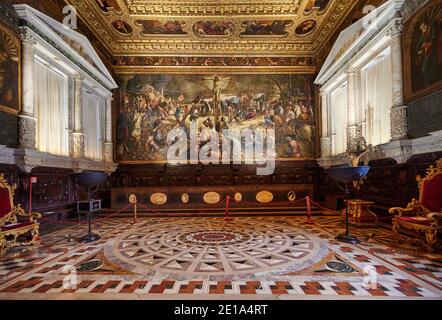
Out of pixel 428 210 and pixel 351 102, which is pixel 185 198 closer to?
pixel 351 102

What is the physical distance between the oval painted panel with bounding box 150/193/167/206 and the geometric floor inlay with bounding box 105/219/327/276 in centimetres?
280

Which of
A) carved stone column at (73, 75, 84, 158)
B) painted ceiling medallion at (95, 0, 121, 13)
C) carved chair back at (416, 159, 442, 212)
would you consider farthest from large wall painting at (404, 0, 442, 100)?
carved stone column at (73, 75, 84, 158)

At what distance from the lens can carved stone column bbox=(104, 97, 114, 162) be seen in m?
10.6

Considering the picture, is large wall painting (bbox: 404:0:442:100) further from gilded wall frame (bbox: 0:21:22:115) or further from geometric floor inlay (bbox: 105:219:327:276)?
gilded wall frame (bbox: 0:21:22:115)

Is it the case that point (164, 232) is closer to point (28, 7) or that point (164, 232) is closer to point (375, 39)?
point (28, 7)

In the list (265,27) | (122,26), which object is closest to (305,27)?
(265,27)

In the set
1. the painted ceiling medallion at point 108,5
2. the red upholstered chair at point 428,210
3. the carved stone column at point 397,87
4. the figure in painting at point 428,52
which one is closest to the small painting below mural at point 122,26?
the painted ceiling medallion at point 108,5

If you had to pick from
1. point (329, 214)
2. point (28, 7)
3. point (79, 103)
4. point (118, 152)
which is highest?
point (28, 7)

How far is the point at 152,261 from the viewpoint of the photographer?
13.6 ft

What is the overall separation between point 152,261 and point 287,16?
31.4ft

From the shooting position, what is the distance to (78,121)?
839cm

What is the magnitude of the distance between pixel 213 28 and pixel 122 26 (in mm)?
3606

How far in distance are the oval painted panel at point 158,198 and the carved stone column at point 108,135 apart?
2726 mm
